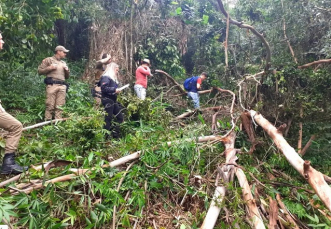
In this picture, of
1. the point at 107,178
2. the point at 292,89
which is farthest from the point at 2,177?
the point at 292,89

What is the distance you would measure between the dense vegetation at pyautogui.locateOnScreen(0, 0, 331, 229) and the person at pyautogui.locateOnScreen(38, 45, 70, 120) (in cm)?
34

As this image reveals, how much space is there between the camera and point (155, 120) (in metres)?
5.00

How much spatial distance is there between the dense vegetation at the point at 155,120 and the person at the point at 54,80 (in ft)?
1.12

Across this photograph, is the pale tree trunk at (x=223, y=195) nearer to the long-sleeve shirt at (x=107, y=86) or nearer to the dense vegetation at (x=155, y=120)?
the dense vegetation at (x=155, y=120)

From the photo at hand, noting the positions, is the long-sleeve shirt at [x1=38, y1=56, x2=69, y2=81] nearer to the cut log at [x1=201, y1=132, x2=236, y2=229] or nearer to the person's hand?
the person's hand

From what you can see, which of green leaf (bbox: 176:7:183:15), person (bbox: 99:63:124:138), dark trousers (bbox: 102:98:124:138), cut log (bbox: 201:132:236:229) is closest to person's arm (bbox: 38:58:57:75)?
person (bbox: 99:63:124:138)

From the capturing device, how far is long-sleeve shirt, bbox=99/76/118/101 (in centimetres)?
432

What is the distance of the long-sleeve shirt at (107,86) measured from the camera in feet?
14.2

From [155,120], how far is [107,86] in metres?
1.17

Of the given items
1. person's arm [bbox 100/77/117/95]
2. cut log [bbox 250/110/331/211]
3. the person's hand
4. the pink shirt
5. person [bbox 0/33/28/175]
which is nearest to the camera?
cut log [bbox 250/110/331/211]

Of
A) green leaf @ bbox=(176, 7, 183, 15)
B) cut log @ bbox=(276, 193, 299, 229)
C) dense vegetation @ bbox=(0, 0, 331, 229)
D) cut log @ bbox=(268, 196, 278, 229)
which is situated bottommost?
cut log @ bbox=(276, 193, 299, 229)

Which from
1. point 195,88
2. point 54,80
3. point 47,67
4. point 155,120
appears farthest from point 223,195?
point 195,88

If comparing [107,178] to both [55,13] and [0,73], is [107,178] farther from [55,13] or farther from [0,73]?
[0,73]

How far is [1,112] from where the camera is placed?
2822 millimetres
